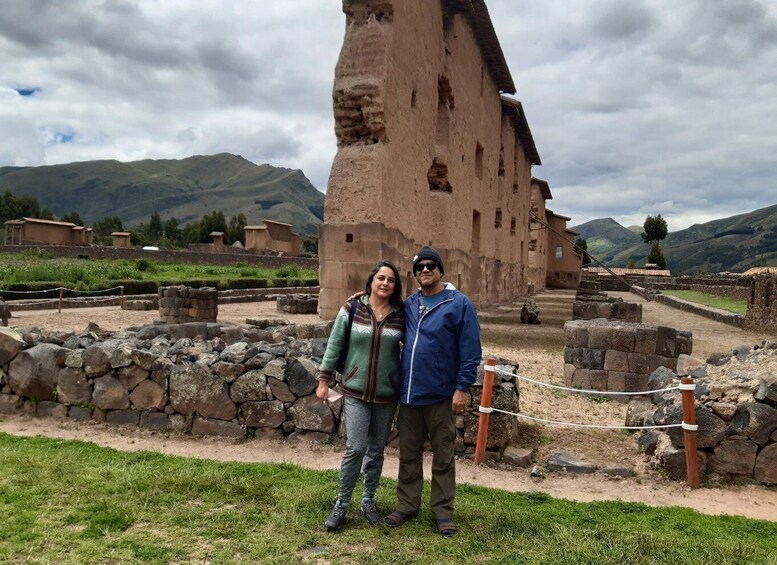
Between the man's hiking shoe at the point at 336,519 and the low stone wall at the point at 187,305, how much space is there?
1337cm

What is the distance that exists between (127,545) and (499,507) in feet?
8.45

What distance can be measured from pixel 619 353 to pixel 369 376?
256 inches

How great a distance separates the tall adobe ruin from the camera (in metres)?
11.9

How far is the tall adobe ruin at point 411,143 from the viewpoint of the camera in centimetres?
1192

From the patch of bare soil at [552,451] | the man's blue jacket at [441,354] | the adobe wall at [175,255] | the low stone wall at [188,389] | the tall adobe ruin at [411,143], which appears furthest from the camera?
the adobe wall at [175,255]

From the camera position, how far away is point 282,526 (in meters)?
3.70

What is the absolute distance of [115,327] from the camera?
1484 centimetres

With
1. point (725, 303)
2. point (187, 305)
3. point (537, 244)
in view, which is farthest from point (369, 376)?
point (537, 244)

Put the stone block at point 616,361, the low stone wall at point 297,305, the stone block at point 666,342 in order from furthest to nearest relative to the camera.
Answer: the low stone wall at point 297,305 < the stone block at point 616,361 < the stone block at point 666,342

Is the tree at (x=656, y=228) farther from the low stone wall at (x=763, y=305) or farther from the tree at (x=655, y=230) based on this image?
the low stone wall at (x=763, y=305)

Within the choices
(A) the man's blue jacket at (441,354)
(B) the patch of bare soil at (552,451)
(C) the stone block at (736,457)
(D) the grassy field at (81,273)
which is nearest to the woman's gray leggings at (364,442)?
(A) the man's blue jacket at (441,354)

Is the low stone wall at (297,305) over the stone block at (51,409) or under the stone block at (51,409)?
over

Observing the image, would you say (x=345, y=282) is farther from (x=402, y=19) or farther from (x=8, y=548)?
(x=8, y=548)

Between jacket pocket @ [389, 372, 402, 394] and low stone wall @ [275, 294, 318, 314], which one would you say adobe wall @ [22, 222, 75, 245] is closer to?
low stone wall @ [275, 294, 318, 314]
